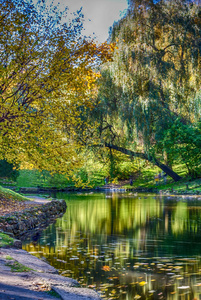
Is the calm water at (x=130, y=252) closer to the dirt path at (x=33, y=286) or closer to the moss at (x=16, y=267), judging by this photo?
the dirt path at (x=33, y=286)

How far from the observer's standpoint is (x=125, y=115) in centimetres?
1970

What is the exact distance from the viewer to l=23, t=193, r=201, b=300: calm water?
639cm

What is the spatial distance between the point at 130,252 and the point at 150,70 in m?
11.4

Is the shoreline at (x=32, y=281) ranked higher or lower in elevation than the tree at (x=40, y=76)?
lower

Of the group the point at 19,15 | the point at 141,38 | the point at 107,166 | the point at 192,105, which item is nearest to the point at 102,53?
the point at 19,15

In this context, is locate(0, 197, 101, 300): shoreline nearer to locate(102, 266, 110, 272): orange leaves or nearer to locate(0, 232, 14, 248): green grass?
locate(0, 232, 14, 248): green grass

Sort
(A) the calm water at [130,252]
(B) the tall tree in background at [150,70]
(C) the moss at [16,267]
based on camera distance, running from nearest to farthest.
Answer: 1. (C) the moss at [16,267]
2. (A) the calm water at [130,252]
3. (B) the tall tree in background at [150,70]

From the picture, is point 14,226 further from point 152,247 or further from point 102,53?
point 102,53

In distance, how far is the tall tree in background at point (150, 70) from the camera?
17.5m

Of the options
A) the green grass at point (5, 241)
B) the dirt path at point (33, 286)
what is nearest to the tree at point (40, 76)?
the green grass at point (5, 241)

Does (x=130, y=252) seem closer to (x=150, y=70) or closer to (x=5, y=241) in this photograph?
(x=5, y=241)

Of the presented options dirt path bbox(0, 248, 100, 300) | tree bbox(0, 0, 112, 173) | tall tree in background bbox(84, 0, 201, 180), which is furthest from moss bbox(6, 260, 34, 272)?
tall tree in background bbox(84, 0, 201, 180)

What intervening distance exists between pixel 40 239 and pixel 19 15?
670 centimetres

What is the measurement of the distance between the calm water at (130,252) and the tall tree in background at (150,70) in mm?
5837
